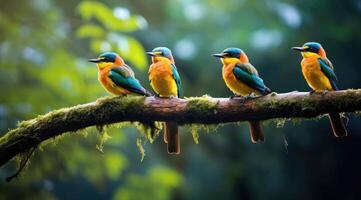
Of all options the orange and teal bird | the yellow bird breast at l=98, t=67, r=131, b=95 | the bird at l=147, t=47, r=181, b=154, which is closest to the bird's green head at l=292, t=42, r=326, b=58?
the bird at l=147, t=47, r=181, b=154

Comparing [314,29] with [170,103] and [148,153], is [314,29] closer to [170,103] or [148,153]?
[148,153]

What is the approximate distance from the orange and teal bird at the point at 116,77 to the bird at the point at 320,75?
3.13ft

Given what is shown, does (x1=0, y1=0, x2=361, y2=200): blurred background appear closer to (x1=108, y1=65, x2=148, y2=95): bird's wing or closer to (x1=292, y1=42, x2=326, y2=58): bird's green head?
(x1=108, y1=65, x2=148, y2=95): bird's wing

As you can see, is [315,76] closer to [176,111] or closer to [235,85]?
[235,85]

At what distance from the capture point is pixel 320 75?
3.19 metres

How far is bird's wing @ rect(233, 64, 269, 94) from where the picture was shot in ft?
10.5

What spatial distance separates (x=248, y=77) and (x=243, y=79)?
0.12ft

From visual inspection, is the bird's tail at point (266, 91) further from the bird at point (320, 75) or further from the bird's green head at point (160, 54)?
the bird's green head at point (160, 54)

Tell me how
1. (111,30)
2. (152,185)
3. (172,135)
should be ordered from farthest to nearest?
(152,185) < (111,30) < (172,135)

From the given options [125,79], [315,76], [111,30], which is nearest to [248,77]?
[315,76]

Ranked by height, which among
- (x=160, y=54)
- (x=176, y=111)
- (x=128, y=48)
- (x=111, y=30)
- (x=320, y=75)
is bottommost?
(x=176, y=111)

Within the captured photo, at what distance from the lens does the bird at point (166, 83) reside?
11.2ft

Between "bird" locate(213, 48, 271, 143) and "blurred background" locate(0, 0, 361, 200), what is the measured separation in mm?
2664

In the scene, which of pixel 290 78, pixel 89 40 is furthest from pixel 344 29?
pixel 89 40
